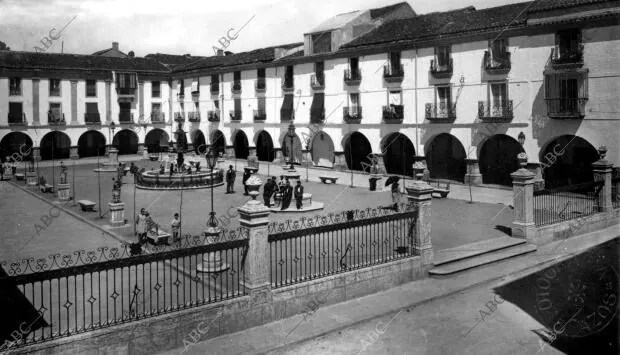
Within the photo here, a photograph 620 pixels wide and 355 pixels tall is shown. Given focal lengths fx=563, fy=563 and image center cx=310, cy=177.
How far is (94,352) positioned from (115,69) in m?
45.7

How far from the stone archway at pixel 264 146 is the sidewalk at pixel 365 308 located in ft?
100

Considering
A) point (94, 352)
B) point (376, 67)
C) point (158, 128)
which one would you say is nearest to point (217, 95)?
point (158, 128)

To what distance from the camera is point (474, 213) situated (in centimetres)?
2136

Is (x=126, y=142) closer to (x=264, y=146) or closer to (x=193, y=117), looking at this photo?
(x=193, y=117)

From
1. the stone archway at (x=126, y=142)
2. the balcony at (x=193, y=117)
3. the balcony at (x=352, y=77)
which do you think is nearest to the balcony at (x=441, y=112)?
the balcony at (x=352, y=77)

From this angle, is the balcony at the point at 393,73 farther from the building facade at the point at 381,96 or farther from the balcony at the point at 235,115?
the balcony at the point at 235,115

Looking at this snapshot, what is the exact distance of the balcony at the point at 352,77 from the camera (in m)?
35.5

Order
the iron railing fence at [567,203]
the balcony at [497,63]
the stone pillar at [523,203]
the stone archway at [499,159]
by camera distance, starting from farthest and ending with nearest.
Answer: the stone archway at [499,159] < the balcony at [497,63] < the iron railing fence at [567,203] < the stone pillar at [523,203]

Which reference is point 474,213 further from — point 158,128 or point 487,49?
point 158,128

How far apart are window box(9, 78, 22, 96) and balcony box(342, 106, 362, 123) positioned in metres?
27.4

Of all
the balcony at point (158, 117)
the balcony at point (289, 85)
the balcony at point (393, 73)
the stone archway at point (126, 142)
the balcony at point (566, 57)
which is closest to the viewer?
the balcony at point (566, 57)

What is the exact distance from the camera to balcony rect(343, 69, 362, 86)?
116 ft

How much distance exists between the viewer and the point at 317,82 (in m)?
38.2

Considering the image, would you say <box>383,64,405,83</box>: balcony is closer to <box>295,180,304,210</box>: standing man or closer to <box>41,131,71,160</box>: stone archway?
<box>295,180,304,210</box>: standing man
